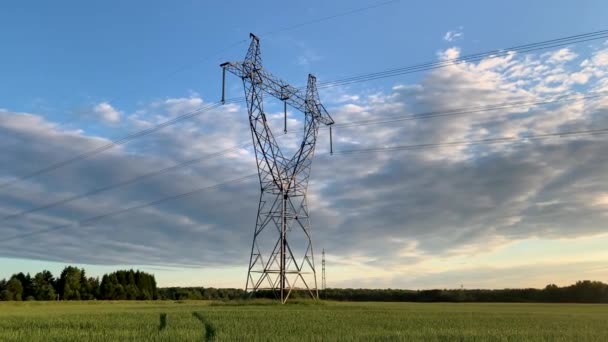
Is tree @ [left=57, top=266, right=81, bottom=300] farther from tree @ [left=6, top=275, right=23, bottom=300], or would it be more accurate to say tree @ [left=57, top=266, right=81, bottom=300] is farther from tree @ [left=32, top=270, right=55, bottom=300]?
tree @ [left=6, top=275, right=23, bottom=300]

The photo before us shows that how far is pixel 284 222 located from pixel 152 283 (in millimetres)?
122673

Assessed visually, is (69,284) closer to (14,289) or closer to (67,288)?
(67,288)

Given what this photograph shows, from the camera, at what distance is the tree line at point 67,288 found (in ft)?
415

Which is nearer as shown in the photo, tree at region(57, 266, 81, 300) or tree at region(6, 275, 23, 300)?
tree at region(6, 275, 23, 300)

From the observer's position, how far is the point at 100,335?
63.3 feet

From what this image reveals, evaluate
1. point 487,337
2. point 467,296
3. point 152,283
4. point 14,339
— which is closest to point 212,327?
point 14,339

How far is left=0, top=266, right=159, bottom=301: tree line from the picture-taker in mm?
126562

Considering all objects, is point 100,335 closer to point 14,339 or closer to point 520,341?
point 14,339

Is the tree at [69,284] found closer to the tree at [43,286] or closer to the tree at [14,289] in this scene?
the tree at [43,286]

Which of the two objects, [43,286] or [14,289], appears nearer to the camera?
[14,289]

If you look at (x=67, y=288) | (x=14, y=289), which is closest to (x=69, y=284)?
(x=67, y=288)

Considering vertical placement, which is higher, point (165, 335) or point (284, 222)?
point (284, 222)

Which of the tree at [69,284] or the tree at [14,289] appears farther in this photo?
the tree at [69,284]

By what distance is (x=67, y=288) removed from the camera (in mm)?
129625
